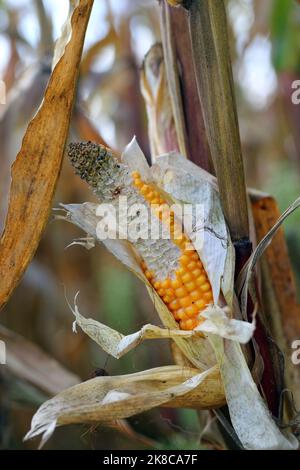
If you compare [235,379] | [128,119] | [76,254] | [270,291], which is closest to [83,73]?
[128,119]

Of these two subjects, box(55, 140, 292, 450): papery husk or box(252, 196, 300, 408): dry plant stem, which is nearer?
box(55, 140, 292, 450): papery husk

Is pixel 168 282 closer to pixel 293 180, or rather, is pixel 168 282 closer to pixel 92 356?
pixel 92 356

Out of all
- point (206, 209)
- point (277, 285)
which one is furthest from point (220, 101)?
point (277, 285)

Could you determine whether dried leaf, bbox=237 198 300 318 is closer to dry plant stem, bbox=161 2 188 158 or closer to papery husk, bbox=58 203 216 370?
papery husk, bbox=58 203 216 370

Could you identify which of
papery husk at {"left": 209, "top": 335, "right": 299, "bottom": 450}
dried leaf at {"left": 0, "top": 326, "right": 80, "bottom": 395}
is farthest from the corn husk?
dried leaf at {"left": 0, "top": 326, "right": 80, "bottom": 395}

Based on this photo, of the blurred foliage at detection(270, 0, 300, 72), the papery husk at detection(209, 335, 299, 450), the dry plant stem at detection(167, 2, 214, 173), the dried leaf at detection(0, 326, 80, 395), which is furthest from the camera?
the blurred foliage at detection(270, 0, 300, 72)
